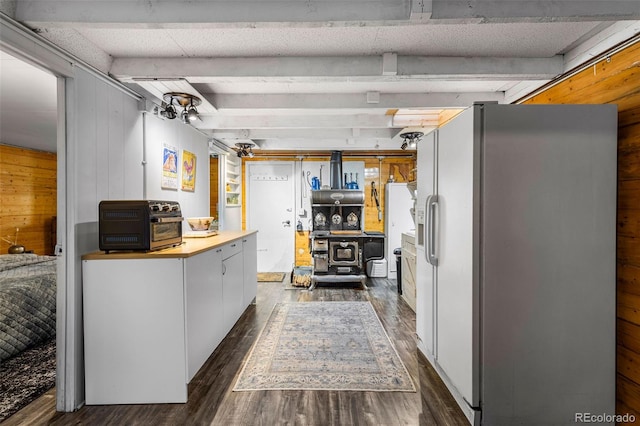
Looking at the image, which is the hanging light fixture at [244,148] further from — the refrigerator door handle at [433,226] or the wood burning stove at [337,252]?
the refrigerator door handle at [433,226]

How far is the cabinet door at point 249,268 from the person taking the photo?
3570mm

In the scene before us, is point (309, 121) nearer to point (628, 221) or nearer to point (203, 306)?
point (203, 306)

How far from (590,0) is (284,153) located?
512 centimetres

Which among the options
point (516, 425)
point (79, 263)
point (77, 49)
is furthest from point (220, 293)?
point (516, 425)

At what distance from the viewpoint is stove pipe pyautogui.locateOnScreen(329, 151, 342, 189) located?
5.74 m

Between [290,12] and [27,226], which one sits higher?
[290,12]

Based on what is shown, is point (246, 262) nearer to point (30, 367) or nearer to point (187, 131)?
point (187, 131)

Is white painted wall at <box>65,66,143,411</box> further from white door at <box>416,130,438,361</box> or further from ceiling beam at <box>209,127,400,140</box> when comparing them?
white door at <box>416,130,438,361</box>

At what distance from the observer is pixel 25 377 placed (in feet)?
7.62

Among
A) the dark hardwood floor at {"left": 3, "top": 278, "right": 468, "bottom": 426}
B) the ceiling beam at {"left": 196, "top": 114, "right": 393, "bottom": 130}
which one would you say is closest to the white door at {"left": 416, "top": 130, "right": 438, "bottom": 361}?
the dark hardwood floor at {"left": 3, "top": 278, "right": 468, "bottom": 426}

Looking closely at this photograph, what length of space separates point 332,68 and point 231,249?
72.8 inches

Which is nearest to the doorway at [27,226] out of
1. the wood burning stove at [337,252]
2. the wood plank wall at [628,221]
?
the wood burning stove at [337,252]

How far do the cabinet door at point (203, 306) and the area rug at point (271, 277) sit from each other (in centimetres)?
261

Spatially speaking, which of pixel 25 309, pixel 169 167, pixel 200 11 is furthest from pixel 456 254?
pixel 25 309
